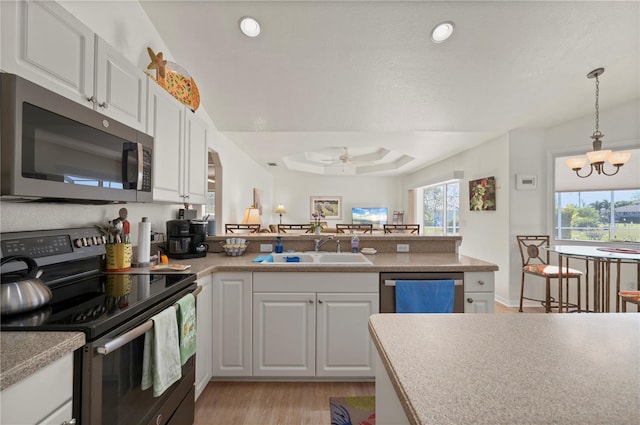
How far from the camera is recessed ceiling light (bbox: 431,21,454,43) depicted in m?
2.28

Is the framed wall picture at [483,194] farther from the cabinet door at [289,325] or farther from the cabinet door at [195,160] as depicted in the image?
the cabinet door at [195,160]

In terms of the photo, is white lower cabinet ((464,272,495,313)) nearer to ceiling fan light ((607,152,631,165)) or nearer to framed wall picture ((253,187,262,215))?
ceiling fan light ((607,152,631,165))

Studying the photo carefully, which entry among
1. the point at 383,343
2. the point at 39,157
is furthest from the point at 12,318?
the point at 383,343

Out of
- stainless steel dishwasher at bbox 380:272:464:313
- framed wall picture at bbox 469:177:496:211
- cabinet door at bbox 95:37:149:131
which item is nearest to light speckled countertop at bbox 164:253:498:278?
stainless steel dishwasher at bbox 380:272:464:313

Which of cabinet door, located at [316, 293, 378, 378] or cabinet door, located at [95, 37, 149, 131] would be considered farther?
cabinet door, located at [316, 293, 378, 378]

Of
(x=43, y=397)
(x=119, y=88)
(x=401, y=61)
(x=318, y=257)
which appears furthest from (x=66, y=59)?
(x=401, y=61)

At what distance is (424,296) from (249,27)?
96.7 inches

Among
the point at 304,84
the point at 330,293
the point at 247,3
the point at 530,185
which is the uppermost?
the point at 247,3

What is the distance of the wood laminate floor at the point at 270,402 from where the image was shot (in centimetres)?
173

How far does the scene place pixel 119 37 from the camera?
188 centimetres

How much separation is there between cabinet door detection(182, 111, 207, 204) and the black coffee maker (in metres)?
0.21

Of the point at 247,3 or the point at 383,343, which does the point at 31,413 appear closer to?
the point at 383,343

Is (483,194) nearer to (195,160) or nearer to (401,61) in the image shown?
(401,61)

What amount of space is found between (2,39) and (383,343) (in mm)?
1505
